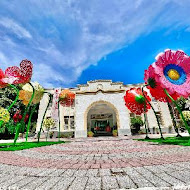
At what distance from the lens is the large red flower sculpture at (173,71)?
6125mm

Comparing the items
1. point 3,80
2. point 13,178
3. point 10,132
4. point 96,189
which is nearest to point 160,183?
point 96,189

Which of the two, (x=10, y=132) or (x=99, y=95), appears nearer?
(x=99, y=95)

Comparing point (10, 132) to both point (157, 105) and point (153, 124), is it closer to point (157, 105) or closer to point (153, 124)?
point (153, 124)

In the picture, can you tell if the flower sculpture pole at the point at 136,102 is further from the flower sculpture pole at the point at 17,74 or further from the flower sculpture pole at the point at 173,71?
the flower sculpture pole at the point at 17,74

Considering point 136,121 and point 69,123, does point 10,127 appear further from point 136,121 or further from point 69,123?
point 136,121

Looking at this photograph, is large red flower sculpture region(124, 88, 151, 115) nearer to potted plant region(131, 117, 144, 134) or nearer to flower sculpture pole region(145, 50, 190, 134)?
flower sculpture pole region(145, 50, 190, 134)

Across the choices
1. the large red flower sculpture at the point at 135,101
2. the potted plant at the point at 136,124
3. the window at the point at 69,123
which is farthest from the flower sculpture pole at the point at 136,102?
the window at the point at 69,123

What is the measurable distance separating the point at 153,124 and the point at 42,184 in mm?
19716

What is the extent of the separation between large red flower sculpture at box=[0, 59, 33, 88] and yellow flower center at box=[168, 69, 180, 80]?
7724 millimetres

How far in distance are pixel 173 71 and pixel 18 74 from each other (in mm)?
8467

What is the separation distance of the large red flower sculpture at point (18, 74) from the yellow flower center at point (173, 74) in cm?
772

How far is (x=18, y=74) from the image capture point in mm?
7355

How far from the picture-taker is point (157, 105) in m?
20.1

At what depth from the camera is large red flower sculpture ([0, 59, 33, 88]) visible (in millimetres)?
7311
